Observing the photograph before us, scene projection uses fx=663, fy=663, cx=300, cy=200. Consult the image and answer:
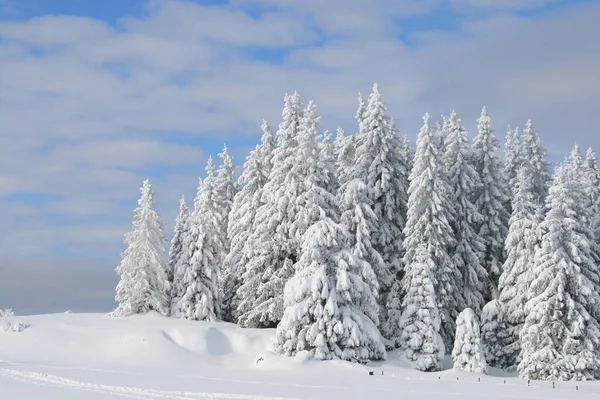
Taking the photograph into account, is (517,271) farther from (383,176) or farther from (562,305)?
(383,176)

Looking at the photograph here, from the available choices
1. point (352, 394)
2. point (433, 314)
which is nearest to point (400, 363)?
point (433, 314)

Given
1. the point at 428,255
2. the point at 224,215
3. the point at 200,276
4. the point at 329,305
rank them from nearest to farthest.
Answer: the point at 329,305, the point at 428,255, the point at 200,276, the point at 224,215

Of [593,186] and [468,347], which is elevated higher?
[593,186]

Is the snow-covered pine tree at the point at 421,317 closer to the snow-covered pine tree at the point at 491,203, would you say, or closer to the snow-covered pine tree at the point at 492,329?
the snow-covered pine tree at the point at 492,329

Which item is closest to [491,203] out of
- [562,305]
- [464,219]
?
[464,219]

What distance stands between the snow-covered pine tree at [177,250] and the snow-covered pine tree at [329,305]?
48.9ft

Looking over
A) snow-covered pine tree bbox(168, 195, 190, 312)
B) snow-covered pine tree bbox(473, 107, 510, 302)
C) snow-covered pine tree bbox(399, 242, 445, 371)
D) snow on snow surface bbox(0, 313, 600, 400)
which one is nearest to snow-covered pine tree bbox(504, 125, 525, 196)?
snow-covered pine tree bbox(473, 107, 510, 302)

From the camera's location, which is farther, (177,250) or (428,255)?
(177,250)

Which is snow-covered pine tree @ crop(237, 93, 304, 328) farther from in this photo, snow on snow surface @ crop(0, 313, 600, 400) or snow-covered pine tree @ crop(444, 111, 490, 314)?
snow-covered pine tree @ crop(444, 111, 490, 314)

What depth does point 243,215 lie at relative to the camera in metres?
52.8

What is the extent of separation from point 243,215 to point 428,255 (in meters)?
16.4

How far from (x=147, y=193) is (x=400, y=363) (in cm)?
2525

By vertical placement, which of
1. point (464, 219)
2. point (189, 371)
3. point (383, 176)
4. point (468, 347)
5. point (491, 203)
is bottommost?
point (189, 371)

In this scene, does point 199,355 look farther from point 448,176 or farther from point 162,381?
point 448,176
